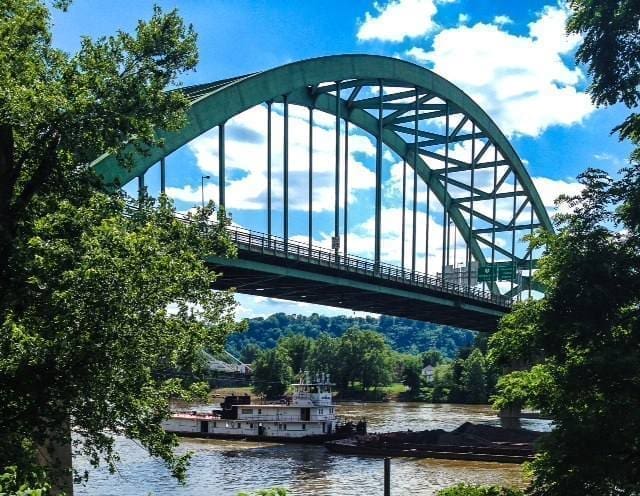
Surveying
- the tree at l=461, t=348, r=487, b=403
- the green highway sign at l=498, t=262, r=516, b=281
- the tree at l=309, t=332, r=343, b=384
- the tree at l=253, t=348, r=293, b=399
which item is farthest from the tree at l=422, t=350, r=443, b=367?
the green highway sign at l=498, t=262, r=516, b=281

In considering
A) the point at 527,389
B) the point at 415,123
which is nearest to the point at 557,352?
the point at 527,389

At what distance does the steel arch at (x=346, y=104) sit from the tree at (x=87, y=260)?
1683 millimetres

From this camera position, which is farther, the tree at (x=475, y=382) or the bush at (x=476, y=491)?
the tree at (x=475, y=382)

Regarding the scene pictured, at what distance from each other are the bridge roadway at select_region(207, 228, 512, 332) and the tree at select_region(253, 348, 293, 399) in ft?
134

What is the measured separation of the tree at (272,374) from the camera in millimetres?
112438

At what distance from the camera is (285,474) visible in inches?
1439

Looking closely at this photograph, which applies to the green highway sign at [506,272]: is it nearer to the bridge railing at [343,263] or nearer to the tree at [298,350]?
the bridge railing at [343,263]

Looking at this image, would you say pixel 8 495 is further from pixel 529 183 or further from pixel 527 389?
pixel 529 183

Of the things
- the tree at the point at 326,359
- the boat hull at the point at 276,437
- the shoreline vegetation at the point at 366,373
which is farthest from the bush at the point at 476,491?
the tree at the point at 326,359

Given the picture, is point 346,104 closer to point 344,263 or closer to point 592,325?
point 344,263

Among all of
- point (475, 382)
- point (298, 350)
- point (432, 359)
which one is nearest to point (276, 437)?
point (475, 382)

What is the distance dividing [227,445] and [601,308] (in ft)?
129

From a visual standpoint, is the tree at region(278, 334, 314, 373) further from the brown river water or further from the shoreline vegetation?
the brown river water

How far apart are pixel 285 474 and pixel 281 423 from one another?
15.2m
